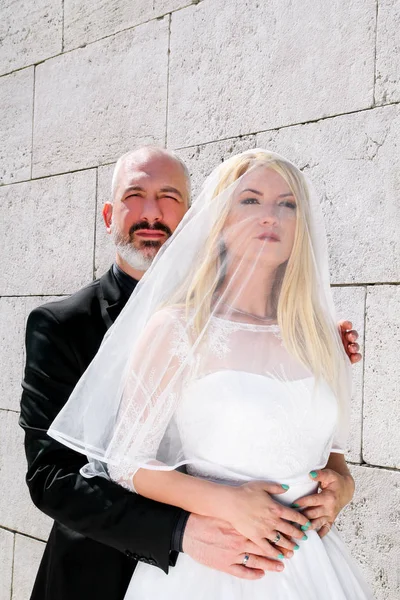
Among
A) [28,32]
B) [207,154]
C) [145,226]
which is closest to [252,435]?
[145,226]

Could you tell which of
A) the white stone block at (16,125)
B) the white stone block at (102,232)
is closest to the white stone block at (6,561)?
the white stone block at (102,232)

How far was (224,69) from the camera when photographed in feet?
10.4

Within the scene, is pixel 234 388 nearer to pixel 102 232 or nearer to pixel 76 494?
pixel 76 494

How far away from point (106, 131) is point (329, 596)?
2.56 meters

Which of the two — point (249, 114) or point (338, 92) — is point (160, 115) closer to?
point (249, 114)

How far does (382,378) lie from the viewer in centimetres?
257

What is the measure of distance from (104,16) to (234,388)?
263 cm

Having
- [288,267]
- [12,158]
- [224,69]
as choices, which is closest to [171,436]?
[288,267]

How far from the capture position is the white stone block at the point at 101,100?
3.48 m

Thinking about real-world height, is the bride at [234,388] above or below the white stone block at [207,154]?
below

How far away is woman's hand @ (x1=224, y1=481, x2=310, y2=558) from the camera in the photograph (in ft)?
5.54

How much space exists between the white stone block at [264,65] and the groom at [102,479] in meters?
0.65

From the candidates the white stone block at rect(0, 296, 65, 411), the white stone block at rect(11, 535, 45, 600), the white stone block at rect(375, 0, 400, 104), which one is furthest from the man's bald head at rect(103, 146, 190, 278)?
the white stone block at rect(11, 535, 45, 600)

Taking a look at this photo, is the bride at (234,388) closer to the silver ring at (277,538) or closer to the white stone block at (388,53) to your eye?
the silver ring at (277,538)
